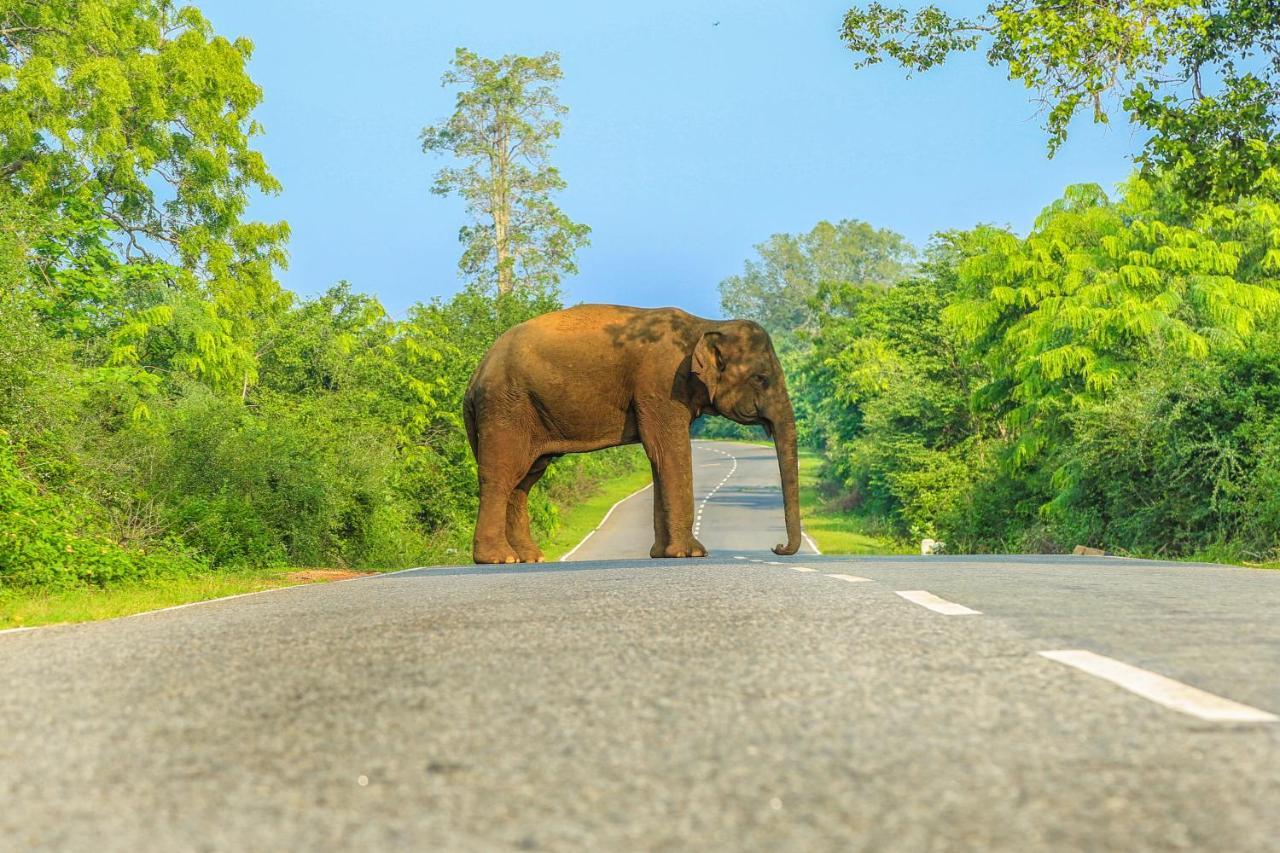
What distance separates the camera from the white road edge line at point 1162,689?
3924mm

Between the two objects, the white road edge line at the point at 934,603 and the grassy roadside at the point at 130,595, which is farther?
the grassy roadside at the point at 130,595

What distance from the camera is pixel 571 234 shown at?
64.0 meters

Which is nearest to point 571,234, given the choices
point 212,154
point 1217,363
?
point 212,154

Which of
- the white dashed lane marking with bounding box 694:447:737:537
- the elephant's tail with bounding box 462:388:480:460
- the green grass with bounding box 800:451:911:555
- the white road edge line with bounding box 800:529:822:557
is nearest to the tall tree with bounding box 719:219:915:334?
the white dashed lane marking with bounding box 694:447:737:537

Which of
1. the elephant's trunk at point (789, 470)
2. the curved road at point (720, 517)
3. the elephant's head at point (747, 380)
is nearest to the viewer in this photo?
the elephant's trunk at point (789, 470)

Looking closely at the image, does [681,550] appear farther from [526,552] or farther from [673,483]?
[526,552]

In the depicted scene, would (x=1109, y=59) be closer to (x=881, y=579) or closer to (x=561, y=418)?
(x=561, y=418)

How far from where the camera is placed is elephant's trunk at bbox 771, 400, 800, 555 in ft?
63.0

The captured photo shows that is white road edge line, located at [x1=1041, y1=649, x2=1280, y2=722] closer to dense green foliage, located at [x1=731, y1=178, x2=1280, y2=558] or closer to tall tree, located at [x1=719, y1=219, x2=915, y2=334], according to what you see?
dense green foliage, located at [x1=731, y1=178, x2=1280, y2=558]

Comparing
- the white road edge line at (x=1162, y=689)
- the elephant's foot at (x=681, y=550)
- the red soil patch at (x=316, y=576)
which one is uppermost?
the elephant's foot at (x=681, y=550)

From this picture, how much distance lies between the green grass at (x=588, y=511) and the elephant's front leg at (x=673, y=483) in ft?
69.8

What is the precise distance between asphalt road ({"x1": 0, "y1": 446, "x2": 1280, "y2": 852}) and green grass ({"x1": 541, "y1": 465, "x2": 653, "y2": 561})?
113 feet

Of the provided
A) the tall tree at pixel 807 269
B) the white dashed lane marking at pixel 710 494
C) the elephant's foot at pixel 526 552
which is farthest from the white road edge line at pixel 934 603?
the tall tree at pixel 807 269

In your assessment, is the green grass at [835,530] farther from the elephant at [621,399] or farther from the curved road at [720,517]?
the elephant at [621,399]
